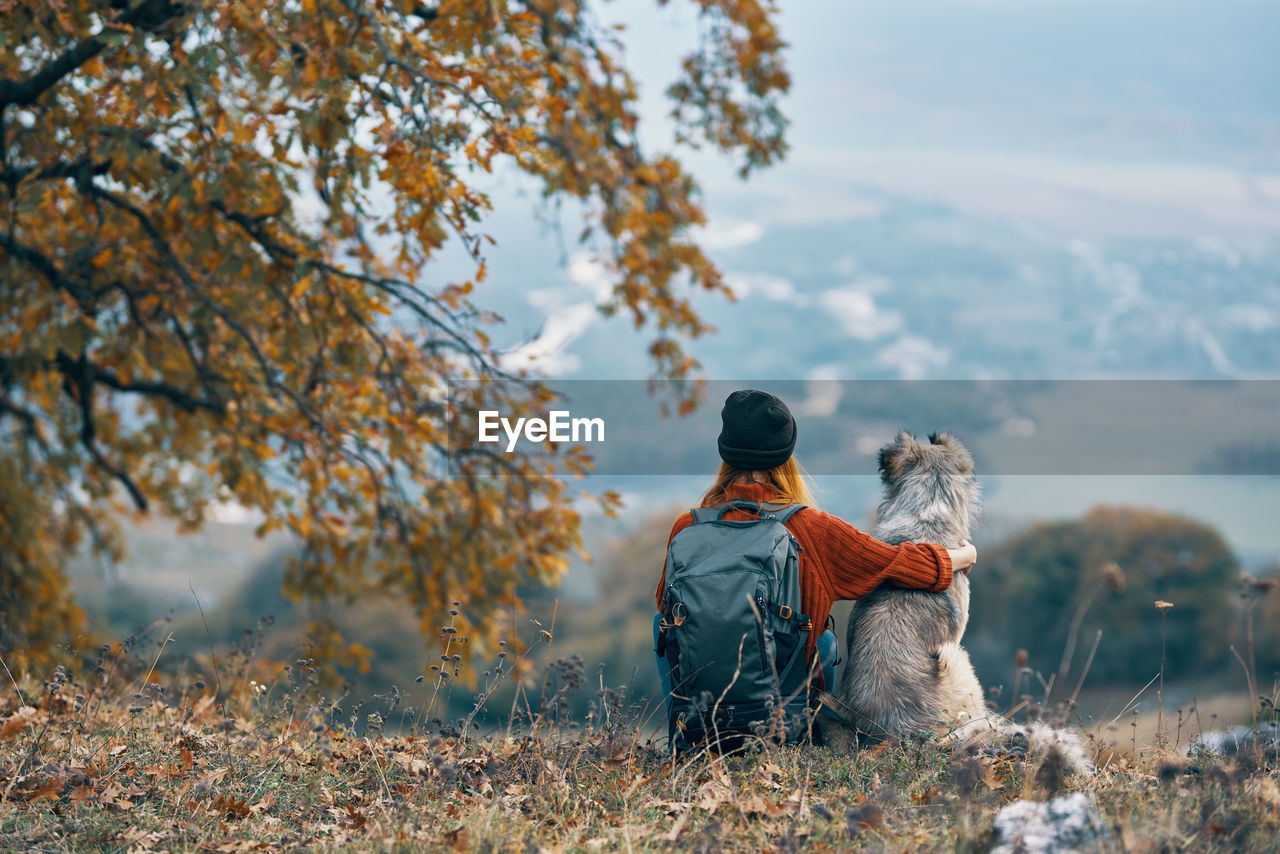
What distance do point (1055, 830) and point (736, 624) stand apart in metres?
1.24

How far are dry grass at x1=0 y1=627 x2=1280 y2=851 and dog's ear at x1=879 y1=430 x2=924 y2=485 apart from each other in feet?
3.72

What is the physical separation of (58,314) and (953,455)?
623 centimetres

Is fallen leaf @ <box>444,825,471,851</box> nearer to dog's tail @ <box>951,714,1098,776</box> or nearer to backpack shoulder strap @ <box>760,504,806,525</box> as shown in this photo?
backpack shoulder strap @ <box>760,504,806,525</box>

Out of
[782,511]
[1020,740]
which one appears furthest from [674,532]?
[1020,740]

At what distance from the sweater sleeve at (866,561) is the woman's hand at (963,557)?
0.33ft

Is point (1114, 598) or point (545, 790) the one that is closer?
point (545, 790)

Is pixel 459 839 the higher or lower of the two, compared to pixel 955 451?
lower

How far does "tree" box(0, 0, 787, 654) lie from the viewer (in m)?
5.49

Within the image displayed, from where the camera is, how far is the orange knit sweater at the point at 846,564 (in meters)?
3.81

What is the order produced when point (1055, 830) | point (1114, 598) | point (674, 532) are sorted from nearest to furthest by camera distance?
point (1055, 830) → point (674, 532) → point (1114, 598)

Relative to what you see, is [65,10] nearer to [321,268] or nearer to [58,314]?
[321,268]

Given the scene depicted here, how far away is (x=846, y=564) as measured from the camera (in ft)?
12.7

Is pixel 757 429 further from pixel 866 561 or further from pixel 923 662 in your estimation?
pixel 923 662

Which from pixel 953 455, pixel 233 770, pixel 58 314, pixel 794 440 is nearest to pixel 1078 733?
pixel 953 455
